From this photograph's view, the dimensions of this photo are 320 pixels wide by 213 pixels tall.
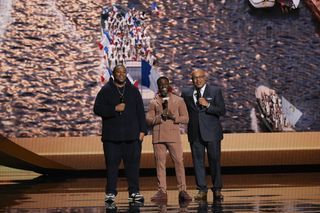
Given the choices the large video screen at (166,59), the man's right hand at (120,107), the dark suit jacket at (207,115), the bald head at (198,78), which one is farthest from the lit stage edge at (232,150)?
the man's right hand at (120,107)

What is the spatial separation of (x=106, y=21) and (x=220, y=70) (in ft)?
6.66

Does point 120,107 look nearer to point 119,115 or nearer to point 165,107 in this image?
point 119,115

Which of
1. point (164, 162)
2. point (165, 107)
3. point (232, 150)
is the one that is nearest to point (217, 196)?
point (164, 162)

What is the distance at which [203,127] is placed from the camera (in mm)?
11531

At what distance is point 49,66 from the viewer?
16812 mm

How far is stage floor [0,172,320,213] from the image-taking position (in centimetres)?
1014

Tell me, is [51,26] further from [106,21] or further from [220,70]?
[220,70]

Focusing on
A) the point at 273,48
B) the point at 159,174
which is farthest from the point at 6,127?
the point at 159,174

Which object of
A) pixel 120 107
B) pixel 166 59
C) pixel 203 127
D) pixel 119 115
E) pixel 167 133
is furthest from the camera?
pixel 166 59

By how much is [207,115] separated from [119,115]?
1224 mm

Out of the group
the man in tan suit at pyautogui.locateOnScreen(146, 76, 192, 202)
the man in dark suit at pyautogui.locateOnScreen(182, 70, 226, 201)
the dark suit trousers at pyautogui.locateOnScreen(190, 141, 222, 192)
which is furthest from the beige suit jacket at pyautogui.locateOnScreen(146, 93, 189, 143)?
the dark suit trousers at pyautogui.locateOnScreen(190, 141, 222, 192)

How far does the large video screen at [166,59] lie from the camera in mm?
16734

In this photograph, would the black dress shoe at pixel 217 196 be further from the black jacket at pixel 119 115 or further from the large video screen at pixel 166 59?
the large video screen at pixel 166 59

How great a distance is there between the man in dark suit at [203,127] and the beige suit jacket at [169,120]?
0.84 feet
